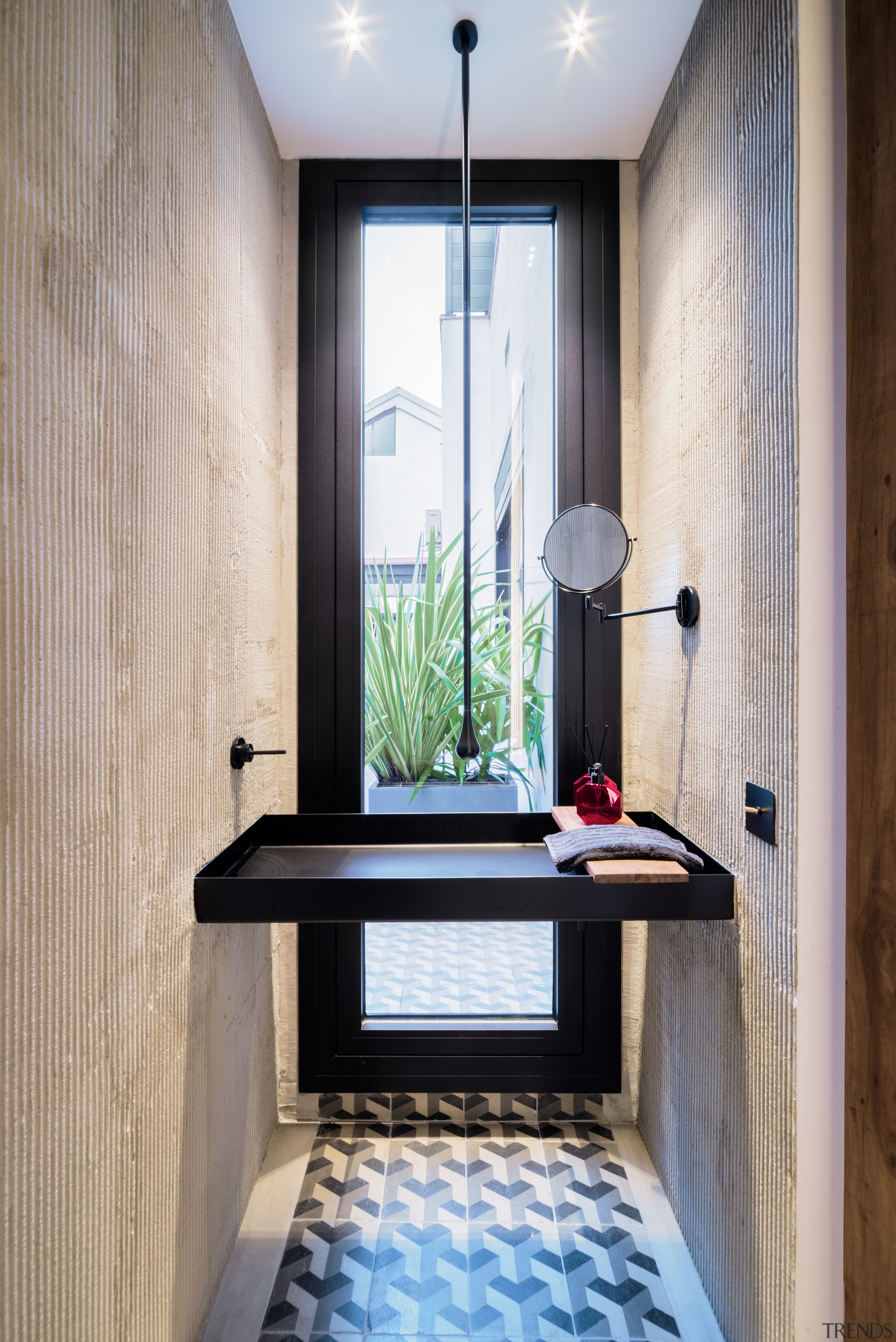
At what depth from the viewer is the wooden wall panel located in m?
0.94

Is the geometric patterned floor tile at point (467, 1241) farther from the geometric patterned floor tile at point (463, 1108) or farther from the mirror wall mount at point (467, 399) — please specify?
the mirror wall mount at point (467, 399)

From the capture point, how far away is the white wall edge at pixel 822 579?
101 cm

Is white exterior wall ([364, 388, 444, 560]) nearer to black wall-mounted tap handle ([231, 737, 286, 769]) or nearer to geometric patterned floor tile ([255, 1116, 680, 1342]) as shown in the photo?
black wall-mounted tap handle ([231, 737, 286, 769])

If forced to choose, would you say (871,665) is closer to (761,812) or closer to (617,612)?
(761,812)

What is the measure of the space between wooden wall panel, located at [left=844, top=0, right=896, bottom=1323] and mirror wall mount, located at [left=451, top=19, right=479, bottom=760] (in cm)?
75

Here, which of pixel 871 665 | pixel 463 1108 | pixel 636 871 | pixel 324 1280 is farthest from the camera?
pixel 463 1108

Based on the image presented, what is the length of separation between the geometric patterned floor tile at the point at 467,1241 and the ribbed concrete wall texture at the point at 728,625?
0.48ft

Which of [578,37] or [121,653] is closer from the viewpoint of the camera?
[121,653]

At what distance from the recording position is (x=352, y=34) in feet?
4.83

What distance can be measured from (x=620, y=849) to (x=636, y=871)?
→ 2.8 inches

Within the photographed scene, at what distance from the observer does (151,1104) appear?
1.06m

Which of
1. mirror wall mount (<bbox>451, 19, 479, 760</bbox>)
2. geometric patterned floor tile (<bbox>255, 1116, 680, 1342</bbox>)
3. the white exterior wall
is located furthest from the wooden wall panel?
the white exterior wall

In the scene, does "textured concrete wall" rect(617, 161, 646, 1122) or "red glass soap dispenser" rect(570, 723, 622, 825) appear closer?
"red glass soap dispenser" rect(570, 723, 622, 825)

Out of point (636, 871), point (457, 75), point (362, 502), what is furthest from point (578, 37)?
point (636, 871)
